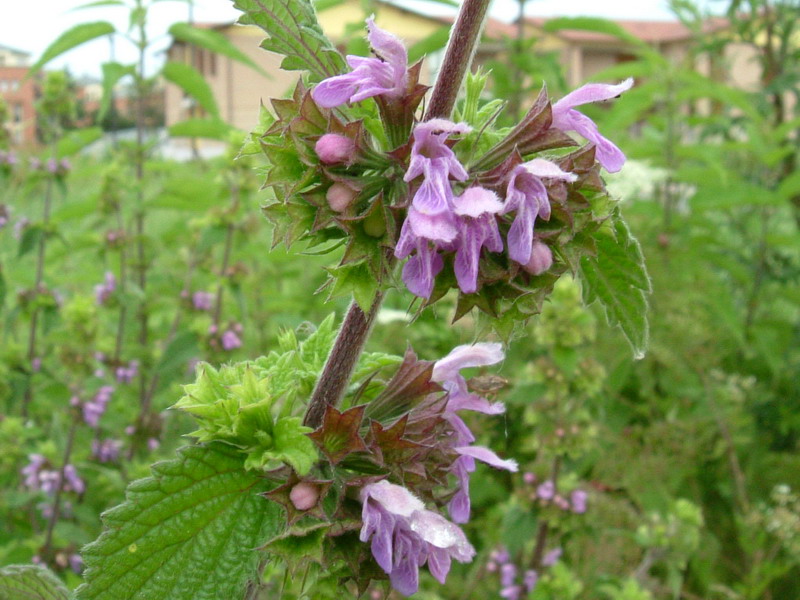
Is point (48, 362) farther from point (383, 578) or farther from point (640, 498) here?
point (383, 578)

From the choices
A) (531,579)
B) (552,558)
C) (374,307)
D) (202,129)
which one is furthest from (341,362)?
(202,129)

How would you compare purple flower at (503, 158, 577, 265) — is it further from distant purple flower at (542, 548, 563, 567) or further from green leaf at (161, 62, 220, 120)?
green leaf at (161, 62, 220, 120)

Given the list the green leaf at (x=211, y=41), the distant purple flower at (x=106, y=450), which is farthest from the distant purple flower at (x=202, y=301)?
the green leaf at (x=211, y=41)

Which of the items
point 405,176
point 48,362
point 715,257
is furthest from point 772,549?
point 48,362

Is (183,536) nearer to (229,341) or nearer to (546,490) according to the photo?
(546,490)

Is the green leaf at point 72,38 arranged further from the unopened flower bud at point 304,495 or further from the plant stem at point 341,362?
the unopened flower bud at point 304,495

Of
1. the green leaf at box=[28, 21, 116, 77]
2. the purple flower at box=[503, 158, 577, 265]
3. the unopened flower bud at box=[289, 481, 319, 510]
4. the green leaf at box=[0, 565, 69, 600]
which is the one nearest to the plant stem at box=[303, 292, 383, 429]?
the unopened flower bud at box=[289, 481, 319, 510]
